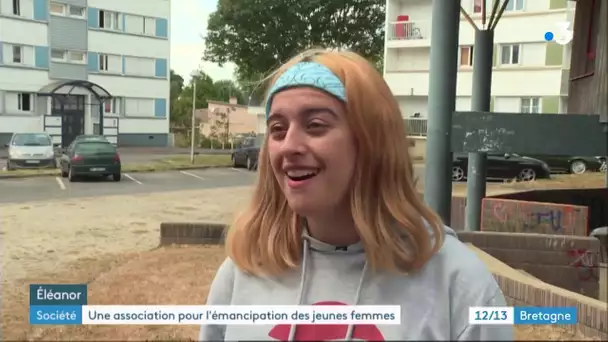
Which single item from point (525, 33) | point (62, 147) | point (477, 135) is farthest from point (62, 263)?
point (525, 33)

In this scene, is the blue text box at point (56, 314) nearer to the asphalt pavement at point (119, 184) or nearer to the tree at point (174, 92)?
the asphalt pavement at point (119, 184)

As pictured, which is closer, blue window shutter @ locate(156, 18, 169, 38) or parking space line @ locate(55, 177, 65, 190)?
blue window shutter @ locate(156, 18, 169, 38)

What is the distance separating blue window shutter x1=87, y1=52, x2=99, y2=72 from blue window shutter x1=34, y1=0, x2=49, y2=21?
424 millimetres

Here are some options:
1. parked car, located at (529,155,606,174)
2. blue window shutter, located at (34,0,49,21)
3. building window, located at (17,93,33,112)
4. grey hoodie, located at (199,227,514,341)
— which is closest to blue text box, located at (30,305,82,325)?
grey hoodie, located at (199,227,514,341)

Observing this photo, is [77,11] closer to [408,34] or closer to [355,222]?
[408,34]

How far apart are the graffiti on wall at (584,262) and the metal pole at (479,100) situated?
1.07 meters

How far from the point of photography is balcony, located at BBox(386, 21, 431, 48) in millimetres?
3759

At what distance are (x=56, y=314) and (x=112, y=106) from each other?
254 centimetres

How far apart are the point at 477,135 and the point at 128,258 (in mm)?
2362

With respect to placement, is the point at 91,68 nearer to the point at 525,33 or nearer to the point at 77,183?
the point at 77,183

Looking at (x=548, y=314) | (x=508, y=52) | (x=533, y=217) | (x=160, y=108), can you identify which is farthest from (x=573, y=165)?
(x=548, y=314)

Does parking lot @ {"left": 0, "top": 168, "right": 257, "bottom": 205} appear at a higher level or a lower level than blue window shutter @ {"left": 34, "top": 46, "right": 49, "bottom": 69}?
lower

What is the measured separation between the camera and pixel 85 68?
4160 millimetres

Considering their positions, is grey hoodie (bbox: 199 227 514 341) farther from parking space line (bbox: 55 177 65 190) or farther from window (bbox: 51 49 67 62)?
window (bbox: 51 49 67 62)
